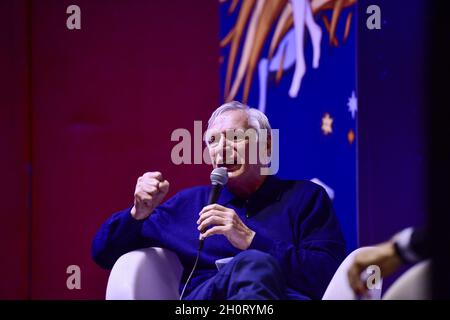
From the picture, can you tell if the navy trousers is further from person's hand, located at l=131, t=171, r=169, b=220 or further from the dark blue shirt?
person's hand, located at l=131, t=171, r=169, b=220

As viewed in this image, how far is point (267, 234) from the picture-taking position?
2.21 m

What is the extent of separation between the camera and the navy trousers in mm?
1931

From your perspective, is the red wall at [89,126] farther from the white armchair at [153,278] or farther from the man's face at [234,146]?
the white armchair at [153,278]

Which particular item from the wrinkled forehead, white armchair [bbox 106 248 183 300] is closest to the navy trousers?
white armchair [bbox 106 248 183 300]

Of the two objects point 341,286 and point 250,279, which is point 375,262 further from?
point 250,279

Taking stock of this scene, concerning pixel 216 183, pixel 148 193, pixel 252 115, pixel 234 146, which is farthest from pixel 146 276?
pixel 252 115

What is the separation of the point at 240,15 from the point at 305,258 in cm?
116

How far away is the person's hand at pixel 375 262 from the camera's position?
1759 mm

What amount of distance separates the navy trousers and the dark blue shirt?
132 mm

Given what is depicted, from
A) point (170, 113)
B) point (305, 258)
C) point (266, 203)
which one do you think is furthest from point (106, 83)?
point (305, 258)

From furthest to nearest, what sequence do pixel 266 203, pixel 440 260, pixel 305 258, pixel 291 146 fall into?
pixel 291 146 < pixel 266 203 < pixel 305 258 < pixel 440 260

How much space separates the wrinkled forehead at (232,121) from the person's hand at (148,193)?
298mm

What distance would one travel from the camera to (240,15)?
109 inches
